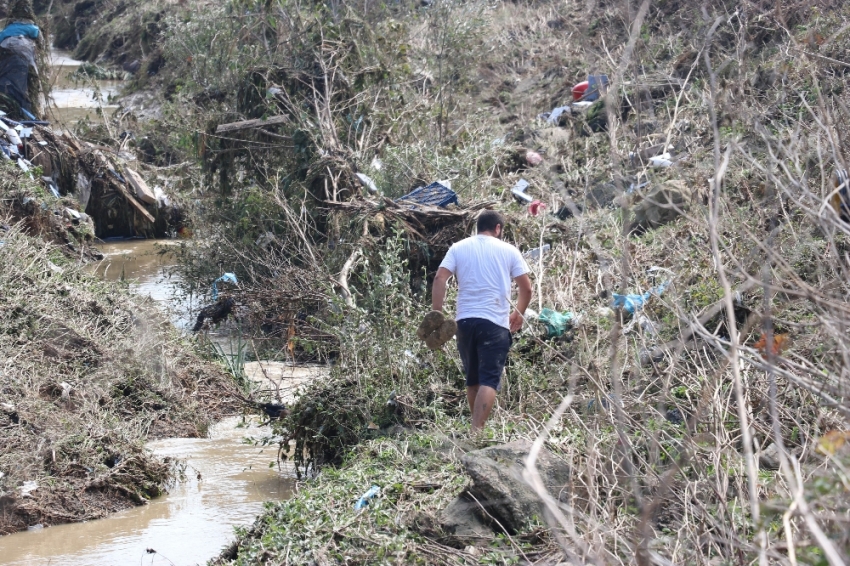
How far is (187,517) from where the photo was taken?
19.5ft

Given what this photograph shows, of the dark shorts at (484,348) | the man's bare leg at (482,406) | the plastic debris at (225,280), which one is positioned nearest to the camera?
the man's bare leg at (482,406)

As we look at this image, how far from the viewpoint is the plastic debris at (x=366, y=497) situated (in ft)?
15.2

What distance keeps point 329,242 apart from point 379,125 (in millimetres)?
2410

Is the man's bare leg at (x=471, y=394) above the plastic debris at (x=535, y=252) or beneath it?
beneath

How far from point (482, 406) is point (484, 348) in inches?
14.0

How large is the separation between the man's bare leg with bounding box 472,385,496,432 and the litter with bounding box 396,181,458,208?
4.20m

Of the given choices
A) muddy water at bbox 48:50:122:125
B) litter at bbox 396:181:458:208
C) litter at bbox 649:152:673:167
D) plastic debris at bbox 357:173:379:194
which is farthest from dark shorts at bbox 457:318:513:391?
muddy water at bbox 48:50:122:125

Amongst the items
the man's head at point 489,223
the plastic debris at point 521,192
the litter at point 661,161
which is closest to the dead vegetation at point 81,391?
the man's head at point 489,223

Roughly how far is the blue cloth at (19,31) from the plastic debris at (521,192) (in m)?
7.21

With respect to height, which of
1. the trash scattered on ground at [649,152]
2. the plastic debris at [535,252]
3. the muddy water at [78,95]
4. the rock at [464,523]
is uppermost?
the muddy water at [78,95]

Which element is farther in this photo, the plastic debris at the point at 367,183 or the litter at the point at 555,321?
the plastic debris at the point at 367,183

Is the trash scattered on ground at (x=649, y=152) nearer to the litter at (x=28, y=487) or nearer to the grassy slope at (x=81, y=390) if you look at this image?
the grassy slope at (x=81, y=390)

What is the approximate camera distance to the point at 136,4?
2861 cm

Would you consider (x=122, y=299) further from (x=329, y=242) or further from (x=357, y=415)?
(x=357, y=415)
